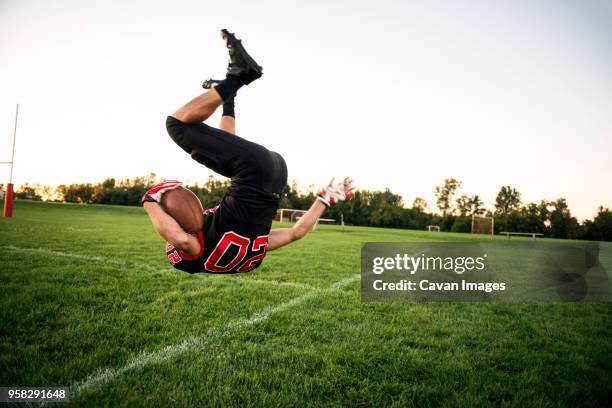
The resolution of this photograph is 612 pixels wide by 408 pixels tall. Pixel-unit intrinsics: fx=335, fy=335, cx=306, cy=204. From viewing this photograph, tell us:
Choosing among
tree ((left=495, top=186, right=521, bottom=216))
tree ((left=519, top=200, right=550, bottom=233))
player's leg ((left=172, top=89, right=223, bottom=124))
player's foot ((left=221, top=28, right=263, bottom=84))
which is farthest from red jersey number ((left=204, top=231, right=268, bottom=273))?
tree ((left=495, top=186, right=521, bottom=216))

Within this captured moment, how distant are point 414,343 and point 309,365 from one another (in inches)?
58.1

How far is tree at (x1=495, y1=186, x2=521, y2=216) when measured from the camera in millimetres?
94125

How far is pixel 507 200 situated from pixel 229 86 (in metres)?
108

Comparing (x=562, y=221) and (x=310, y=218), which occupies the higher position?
(x=562, y=221)

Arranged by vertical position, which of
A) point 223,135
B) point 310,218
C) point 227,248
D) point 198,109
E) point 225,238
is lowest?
point 227,248

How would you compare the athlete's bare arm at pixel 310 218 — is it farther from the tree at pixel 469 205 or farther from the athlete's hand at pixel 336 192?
the tree at pixel 469 205

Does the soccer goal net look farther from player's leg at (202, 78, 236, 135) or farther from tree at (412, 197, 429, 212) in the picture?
player's leg at (202, 78, 236, 135)

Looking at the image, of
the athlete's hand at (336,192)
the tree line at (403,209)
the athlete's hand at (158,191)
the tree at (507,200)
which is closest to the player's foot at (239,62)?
the athlete's hand at (158,191)

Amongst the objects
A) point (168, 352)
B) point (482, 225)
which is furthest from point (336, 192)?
point (482, 225)

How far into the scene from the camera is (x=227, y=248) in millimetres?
3453

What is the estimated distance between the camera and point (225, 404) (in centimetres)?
267

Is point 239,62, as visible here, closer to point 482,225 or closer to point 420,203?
point 482,225

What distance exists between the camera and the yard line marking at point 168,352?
2.87 metres

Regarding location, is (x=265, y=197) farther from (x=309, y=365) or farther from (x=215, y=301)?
(x=215, y=301)
